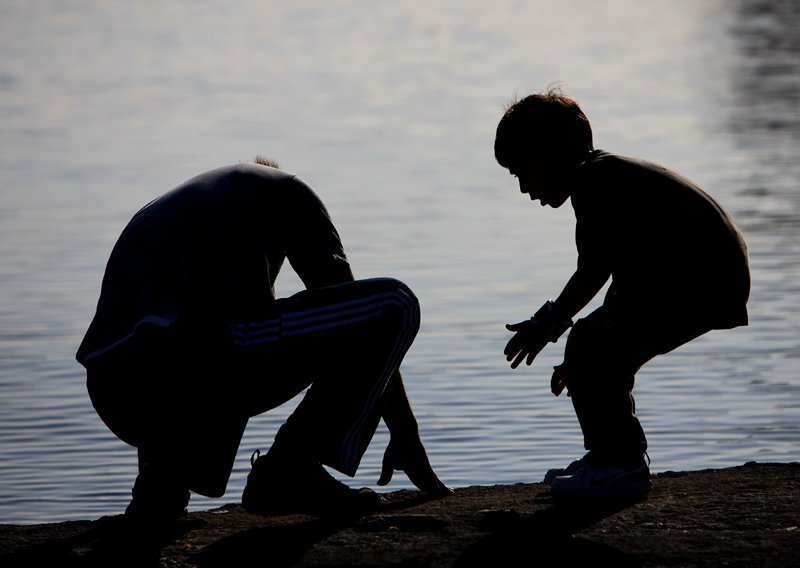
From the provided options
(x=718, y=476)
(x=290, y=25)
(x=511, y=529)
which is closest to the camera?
(x=511, y=529)

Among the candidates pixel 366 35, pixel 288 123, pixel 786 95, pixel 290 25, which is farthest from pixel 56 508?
pixel 290 25

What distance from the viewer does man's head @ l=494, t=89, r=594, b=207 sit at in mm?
5785

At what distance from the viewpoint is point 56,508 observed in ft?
24.8

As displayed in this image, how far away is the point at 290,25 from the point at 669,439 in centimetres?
3241

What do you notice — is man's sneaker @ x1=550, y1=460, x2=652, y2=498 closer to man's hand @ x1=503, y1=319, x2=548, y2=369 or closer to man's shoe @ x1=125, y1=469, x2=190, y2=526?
man's hand @ x1=503, y1=319, x2=548, y2=369

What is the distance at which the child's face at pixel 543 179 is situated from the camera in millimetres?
5805

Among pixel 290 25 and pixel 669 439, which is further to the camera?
pixel 290 25

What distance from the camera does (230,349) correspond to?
210 inches

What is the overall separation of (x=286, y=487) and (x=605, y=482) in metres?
1.09

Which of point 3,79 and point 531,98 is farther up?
point 3,79

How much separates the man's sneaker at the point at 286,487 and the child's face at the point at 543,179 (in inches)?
47.8

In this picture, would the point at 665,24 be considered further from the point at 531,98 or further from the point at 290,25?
the point at 531,98

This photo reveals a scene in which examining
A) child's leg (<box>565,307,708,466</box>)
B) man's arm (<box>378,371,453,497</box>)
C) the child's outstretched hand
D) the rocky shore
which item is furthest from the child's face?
the rocky shore

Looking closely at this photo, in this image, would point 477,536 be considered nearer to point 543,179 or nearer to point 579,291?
point 579,291
